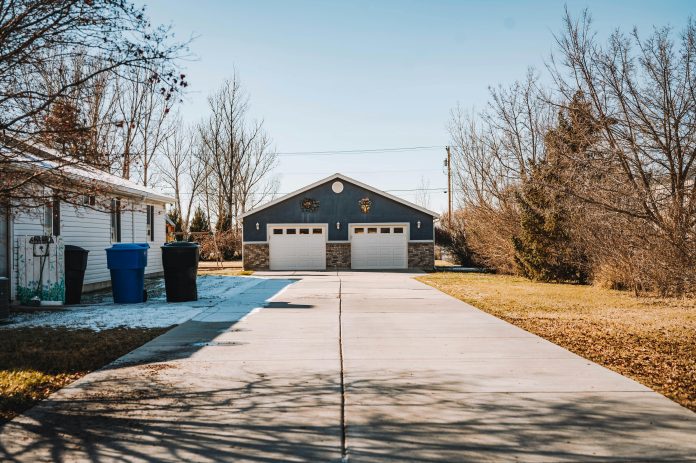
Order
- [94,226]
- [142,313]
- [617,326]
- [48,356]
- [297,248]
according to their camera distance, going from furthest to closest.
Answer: [297,248], [94,226], [142,313], [617,326], [48,356]

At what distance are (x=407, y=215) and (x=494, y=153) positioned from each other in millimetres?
5156

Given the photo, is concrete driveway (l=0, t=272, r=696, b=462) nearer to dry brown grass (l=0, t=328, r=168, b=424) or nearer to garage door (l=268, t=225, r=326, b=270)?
dry brown grass (l=0, t=328, r=168, b=424)

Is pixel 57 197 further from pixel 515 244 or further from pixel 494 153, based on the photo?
pixel 494 153

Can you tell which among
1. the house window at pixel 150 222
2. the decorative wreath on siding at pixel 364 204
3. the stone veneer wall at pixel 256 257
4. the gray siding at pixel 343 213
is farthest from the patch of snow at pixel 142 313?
the decorative wreath on siding at pixel 364 204

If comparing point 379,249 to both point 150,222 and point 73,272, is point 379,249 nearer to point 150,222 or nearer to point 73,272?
point 150,222

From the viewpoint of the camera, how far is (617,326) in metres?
9.54

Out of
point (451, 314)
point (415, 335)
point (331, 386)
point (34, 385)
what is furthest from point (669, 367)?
point (34, 385)

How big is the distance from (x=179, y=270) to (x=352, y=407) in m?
8.83

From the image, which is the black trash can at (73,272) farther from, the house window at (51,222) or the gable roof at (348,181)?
the gable roof at (348,181)

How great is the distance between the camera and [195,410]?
4703 millimetres

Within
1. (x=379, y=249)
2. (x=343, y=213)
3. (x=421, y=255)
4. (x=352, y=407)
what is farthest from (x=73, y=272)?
(x=421, y=255)

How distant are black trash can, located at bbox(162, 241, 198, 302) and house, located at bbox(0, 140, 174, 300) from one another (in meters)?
1.39

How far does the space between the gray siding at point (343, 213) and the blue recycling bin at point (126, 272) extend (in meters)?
16.0

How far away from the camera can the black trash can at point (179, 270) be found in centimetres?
1273
